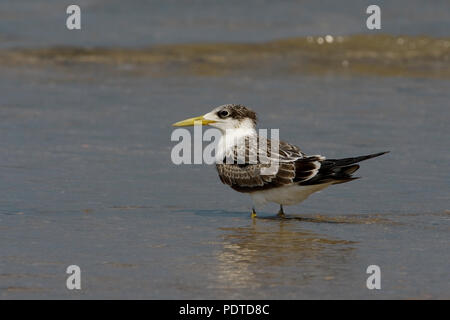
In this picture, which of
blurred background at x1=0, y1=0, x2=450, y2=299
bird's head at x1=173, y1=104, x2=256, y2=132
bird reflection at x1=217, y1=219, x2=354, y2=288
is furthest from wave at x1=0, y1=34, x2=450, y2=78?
bird reflection at x1=217, y1=219, x2=354, y2=288

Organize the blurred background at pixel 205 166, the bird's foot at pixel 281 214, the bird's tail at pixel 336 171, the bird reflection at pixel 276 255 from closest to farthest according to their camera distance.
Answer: the bird reflection at pixel 276 255 < the blurred background at pixel 205 166 < the bird's tail at pixel 336 171 < the bird's foot at pixel 281 214

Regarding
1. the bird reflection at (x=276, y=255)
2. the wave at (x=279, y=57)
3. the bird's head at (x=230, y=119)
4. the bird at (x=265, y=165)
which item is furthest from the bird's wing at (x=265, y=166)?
the wave at (x=279, y=57)

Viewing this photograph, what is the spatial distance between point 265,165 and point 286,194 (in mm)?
278

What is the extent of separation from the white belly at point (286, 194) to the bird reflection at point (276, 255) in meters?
0.21

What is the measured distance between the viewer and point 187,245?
19.8 feet

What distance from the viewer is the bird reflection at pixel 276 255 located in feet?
17.3

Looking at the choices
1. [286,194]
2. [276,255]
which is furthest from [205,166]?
[276,255]

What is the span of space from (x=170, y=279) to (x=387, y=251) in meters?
1.50

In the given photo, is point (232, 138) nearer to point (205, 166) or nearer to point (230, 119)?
point (230, 119)

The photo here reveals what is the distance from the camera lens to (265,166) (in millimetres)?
7012

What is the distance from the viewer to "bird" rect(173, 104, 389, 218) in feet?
22.1

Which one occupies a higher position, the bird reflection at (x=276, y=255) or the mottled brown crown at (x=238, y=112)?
the mottled brown crown at (x=238, y=112)

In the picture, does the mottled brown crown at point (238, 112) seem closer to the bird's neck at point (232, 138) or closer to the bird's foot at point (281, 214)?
the bird's neck at point (232, 138)

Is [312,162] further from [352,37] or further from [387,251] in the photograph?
[352,37]
